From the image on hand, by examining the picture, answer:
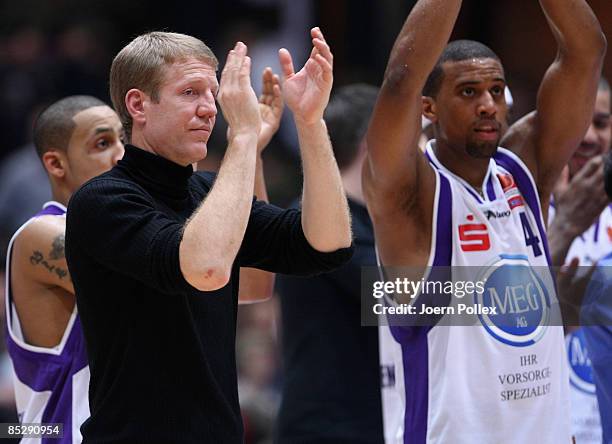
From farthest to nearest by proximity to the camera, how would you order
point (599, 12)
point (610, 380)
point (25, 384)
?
point (599, 12)
point (610, 380)
point (25, 384)

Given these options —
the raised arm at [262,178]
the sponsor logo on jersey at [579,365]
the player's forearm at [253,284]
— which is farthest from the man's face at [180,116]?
the sponsor logo on jersey at [579,365]

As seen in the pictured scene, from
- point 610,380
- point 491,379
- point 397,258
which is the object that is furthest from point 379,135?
point 610,380

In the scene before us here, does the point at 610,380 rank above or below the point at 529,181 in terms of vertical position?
below

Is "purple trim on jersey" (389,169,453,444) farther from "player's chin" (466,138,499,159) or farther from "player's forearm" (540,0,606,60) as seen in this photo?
"player's forearm" (540,0,606,60)

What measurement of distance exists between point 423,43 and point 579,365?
2357mm

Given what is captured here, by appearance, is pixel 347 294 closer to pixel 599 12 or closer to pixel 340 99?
pixel 340 99

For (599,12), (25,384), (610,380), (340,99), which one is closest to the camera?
(25,384)

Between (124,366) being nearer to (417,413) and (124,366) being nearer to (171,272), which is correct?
(171,272)

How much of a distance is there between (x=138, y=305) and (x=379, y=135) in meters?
1.40

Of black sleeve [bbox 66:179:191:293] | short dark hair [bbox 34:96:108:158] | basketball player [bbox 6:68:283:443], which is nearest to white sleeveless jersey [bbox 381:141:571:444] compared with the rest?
basketball player [bbox 6:68:283:443]

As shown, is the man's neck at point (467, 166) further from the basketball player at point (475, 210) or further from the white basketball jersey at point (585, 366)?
the white basketball jersey at point (585, 366)

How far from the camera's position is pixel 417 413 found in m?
4.48

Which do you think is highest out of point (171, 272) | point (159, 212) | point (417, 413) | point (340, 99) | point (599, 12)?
point (599, 12)

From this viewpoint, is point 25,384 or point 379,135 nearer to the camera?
point 379,135
